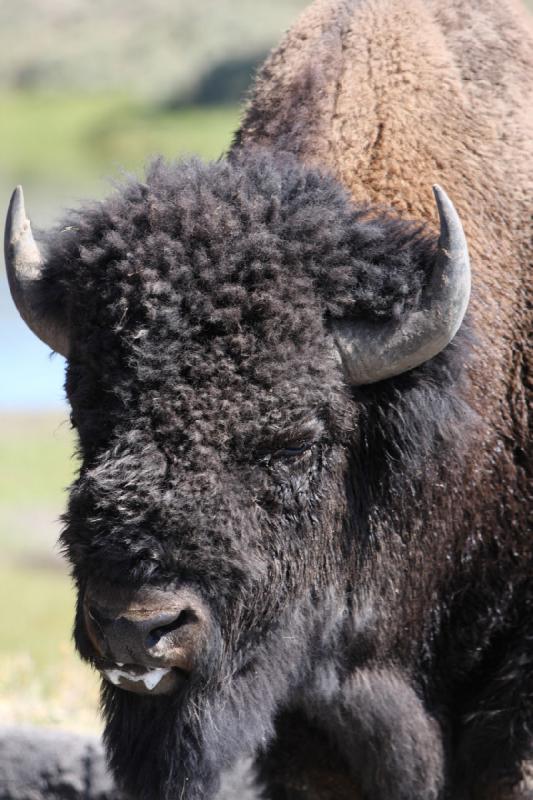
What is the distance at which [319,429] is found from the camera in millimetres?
3650

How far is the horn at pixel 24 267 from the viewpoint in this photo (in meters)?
3.95

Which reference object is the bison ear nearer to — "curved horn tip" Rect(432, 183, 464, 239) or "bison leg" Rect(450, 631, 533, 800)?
"curved horn tip" Rect(432, 183, 464, 239)

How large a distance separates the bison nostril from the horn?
37.8 inches

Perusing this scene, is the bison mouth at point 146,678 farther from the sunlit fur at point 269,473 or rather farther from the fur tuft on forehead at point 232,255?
the fur tuft on forehead at point 232,255

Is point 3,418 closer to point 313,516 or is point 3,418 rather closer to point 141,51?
point 313,516

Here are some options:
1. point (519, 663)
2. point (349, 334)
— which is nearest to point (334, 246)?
point (349, 334)

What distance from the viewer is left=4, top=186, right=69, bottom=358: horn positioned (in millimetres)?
3945

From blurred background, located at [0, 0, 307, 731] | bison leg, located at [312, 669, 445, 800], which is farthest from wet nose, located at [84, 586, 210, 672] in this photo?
bison leg, located at [312, 669, 445, 800]

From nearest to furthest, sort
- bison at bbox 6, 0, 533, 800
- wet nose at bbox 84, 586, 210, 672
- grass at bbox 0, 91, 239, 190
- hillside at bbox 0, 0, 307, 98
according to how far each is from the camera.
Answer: wet nose at bbox 84, 586, 210, 672, bison at bbox 6, 0, 533, 800, grass at bbox 0, 91, 239, 190, hillside at bbox 0, 0, 307, 98

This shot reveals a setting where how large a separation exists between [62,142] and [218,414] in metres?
52.1

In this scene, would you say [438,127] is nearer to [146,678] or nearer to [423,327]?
[423,327]

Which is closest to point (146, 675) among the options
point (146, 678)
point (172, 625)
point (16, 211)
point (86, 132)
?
point (146, 678)

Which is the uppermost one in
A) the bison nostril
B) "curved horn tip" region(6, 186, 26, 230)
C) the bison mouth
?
"curved horn tip" region(6, 186, 26, 230)

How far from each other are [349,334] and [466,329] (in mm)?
389
